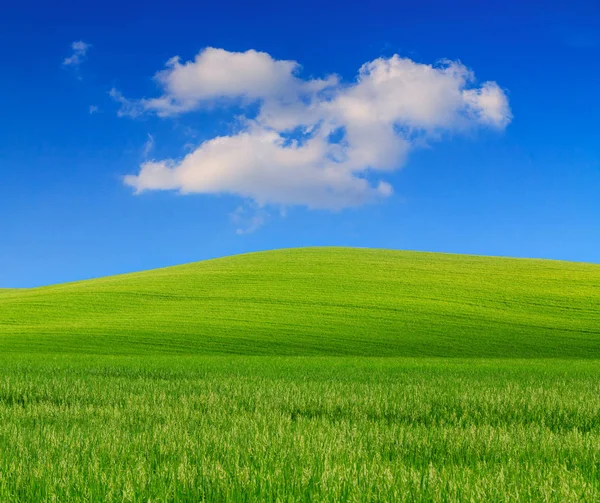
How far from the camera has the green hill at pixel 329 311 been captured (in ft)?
124

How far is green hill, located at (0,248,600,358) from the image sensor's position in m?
37.9

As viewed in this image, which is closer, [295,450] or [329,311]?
[295,450]

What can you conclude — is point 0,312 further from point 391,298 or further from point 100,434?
point 100,434

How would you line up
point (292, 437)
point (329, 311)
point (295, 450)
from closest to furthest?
point (295, 450) → point (292, 437) → point (329, 311)

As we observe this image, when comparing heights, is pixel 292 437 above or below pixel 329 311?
below

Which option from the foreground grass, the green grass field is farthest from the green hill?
the foreground grass

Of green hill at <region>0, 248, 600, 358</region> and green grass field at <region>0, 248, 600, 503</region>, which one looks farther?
green hill at <region>0, 248, 600, 358</region>

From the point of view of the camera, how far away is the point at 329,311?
46.6 metres

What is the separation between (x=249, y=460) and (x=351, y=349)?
32.5 metres

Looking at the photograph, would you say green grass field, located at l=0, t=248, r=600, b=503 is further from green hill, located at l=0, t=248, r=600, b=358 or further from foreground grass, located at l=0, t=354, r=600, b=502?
green hill, located at l=0, t=248, r=600, b=358

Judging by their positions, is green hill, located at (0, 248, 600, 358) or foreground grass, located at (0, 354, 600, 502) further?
green hill, located at (0, 248, 600, 358)

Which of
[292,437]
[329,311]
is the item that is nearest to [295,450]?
[292,437]

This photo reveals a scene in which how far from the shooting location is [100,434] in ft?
20.7

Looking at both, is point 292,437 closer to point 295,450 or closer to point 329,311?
point 295,450
